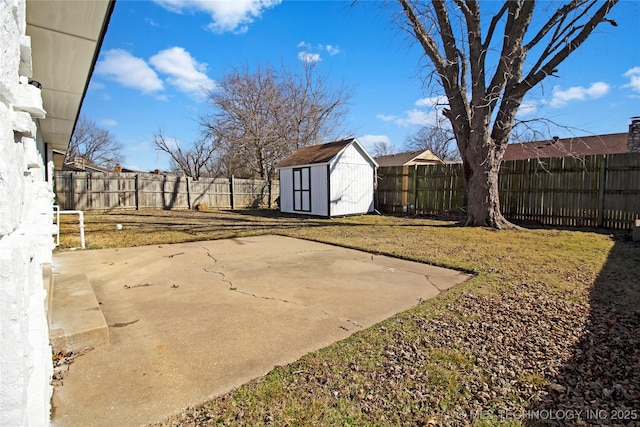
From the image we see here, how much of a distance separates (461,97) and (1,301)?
11.0m

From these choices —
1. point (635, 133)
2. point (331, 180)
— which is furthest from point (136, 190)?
point (635, 133)

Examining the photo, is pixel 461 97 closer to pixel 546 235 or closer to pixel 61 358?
pixel 546 235

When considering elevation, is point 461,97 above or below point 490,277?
above

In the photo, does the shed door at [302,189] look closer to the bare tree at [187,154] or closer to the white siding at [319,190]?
the white siding at [319,190]

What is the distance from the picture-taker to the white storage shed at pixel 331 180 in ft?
45.6

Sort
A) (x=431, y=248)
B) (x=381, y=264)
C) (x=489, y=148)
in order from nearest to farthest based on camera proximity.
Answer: (x=381, y=264) < (x=431, y=248) < (x=489, y=148)

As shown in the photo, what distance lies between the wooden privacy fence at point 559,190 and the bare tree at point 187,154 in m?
23.0

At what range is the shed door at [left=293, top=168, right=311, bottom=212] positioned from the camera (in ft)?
48.7

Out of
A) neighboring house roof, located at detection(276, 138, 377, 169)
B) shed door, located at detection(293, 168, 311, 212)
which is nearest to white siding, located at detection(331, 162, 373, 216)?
neighboring house roof, located at detection(276, 138, 377, 169)

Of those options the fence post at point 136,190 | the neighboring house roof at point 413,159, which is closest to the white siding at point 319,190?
the fence post at point 136,190

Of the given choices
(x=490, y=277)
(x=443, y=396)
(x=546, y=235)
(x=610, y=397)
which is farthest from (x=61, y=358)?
(x=546, y=235)

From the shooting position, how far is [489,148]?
31.4 ft

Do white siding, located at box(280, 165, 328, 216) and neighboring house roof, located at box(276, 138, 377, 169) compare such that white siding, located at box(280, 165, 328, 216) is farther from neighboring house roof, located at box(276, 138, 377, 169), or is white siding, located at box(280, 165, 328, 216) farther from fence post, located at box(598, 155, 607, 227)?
fence post, located at box(598, 155, 607, 227)

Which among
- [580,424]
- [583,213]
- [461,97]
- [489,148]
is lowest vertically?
[580,424]
